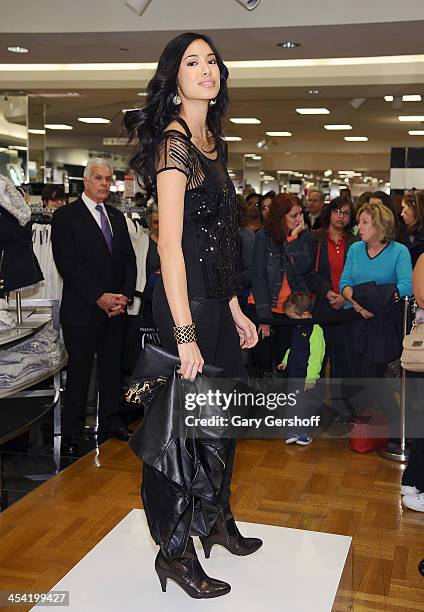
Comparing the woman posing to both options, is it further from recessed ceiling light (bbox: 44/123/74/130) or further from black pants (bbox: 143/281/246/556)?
recessed ceiling light (bbox: 44/123/74/130)

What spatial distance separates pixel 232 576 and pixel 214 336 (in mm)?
724

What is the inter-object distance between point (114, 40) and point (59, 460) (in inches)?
126

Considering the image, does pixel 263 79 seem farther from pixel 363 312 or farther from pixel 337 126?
pixel 337 126

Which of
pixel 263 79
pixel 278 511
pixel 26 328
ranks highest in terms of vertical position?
pixel 263 79

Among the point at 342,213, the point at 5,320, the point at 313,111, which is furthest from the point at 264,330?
the point at 313,111

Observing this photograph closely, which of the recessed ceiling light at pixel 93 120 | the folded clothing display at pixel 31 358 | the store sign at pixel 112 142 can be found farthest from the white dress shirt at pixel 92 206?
the store sign at pixel 112 142

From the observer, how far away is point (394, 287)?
4.32m

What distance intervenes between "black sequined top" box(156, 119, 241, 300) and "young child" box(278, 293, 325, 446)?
8.13ft

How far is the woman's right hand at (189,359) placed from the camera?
198 centimetres

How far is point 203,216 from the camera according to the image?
203 cm

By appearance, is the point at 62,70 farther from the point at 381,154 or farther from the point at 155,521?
the point at 381,154

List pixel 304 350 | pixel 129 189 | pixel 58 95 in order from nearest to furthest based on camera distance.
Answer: pixel 304 350, pixel 129 189, pixel 58 95

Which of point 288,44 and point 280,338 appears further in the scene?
point 288,44

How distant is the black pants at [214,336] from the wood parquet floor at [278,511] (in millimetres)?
613
